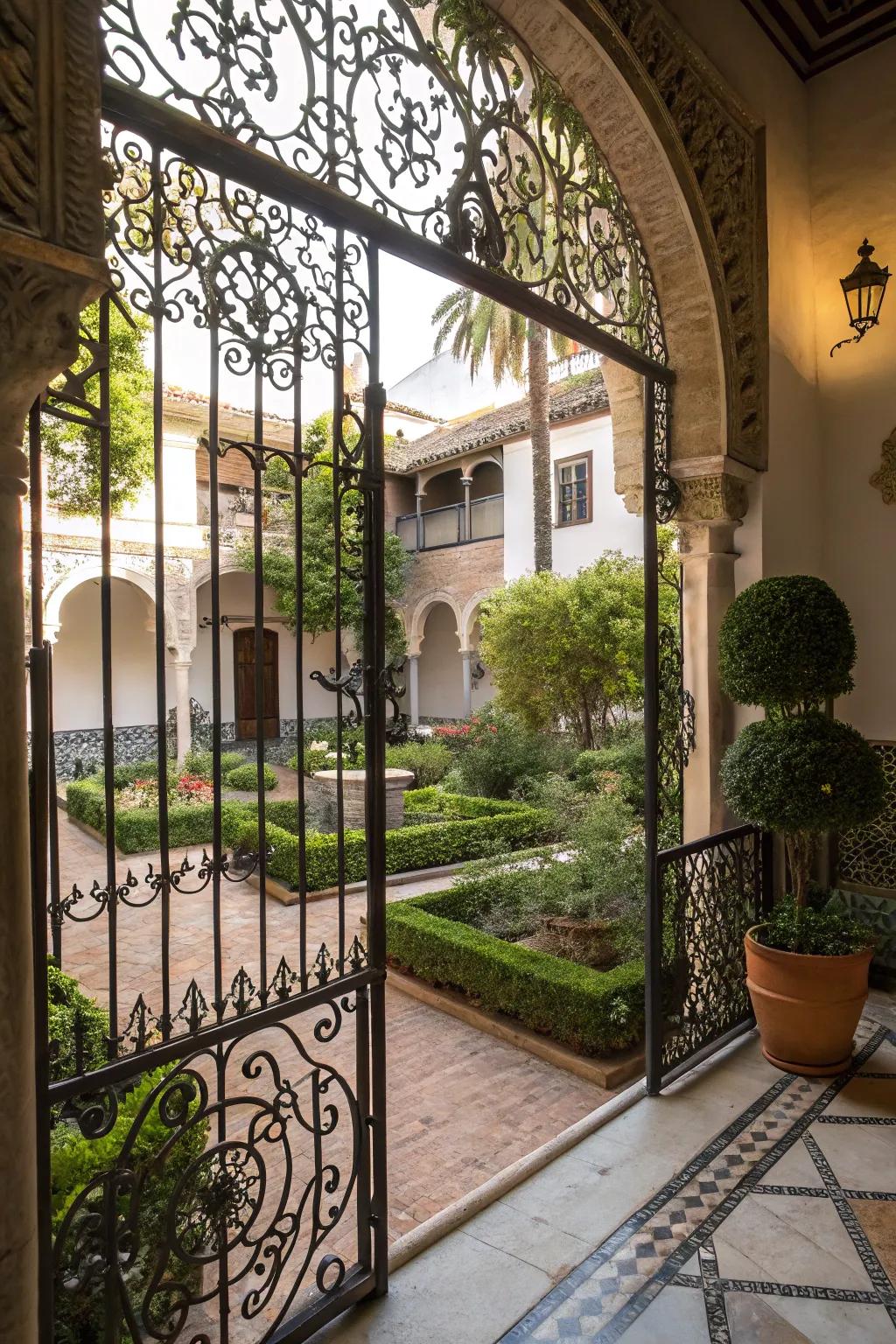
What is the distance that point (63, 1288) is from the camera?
76.9 inches

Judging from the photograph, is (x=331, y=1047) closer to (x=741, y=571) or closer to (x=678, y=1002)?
(x=678, y=1002)

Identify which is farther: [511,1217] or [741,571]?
[741,571]

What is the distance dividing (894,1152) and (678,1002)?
3.47ft

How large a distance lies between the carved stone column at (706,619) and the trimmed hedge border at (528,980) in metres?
1.16

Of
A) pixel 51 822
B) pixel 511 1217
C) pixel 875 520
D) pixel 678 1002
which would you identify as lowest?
pixel 511 1217

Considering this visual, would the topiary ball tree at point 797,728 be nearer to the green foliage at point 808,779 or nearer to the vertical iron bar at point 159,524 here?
the green foliage at point 808,779

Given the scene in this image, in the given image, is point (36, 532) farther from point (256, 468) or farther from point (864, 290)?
point (864, 290)

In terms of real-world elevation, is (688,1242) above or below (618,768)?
A: below

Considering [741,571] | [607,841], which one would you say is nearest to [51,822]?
[741,571]

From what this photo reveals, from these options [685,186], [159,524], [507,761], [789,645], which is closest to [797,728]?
[789,645]

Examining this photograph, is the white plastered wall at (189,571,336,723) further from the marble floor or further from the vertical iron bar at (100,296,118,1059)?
the vertical iron bar at (100,296,118,1059)

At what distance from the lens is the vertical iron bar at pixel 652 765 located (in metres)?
3.77

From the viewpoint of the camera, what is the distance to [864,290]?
457 centimetres

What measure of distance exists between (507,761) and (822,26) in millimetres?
9052
